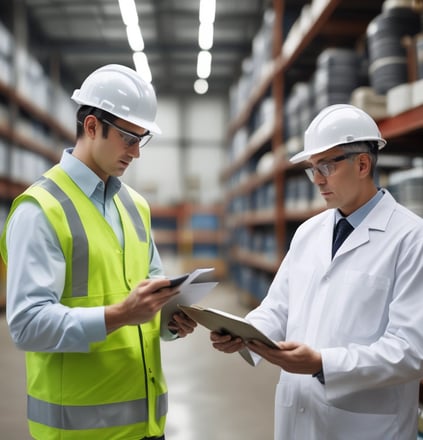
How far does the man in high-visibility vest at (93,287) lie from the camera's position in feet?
4.83

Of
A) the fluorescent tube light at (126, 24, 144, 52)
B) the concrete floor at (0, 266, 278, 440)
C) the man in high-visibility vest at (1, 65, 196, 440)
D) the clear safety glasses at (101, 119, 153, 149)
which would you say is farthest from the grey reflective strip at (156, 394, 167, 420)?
the fluorescent tube light at (126, 24, 144, 52)

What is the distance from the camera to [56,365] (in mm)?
1602

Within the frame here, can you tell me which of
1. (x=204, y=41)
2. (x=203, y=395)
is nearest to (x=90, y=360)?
(x=203, y=395)

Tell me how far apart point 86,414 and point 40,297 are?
1.44ft

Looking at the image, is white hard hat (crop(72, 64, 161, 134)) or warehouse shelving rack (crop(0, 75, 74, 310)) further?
warehouse shelving rack (crop(0, 75, 74, 310))

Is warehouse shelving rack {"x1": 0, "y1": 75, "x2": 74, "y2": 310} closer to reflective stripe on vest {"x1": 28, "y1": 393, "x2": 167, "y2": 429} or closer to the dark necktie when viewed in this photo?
reflective stripe on vest {"x1": 28, "y1": 393, "x2": 167, "y2": 429}

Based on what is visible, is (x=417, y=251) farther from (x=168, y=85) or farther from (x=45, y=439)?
(x=168, y=85)

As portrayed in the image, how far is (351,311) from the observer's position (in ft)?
5.58

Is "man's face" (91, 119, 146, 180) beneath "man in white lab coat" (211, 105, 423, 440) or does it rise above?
above

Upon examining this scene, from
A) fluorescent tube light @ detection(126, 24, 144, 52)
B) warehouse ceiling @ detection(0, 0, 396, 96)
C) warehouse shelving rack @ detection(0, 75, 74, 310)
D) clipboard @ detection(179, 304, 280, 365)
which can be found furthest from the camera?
fluorescent tube light @ detection(126, 24, 144, 52)

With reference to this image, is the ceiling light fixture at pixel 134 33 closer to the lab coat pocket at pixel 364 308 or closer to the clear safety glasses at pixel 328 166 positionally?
the clear safety glasses at pixel 328 166

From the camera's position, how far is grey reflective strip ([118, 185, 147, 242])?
1901 millimetres

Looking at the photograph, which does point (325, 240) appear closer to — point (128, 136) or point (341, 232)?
point (341, 232)

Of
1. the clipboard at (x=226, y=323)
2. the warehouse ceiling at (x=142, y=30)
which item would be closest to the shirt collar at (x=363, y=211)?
the clipboard at (x=226, y=323)
